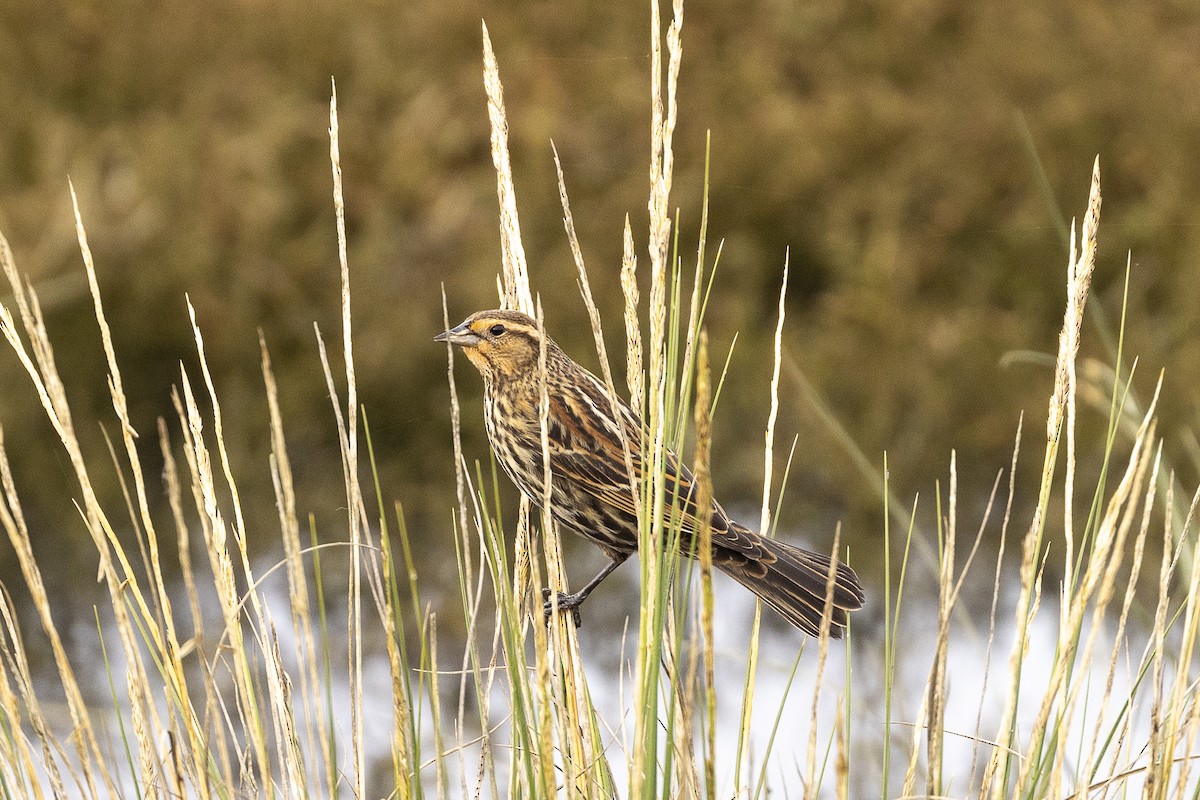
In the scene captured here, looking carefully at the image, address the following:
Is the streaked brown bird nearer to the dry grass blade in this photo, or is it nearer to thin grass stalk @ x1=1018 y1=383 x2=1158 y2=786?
the dry grass blade

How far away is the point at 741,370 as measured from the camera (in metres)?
6.06

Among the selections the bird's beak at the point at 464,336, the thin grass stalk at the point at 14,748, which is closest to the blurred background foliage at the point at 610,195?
the bird's beak at the point at 464,336

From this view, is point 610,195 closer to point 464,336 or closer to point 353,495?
→ point 464,336

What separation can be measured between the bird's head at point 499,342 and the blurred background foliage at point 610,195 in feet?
8.58

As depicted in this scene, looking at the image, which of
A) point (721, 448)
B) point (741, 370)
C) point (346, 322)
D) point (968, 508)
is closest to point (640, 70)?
point (741, 370)

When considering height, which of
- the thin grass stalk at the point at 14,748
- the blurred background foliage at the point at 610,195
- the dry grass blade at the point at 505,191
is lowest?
the thin grass stalk at the point at 14,748

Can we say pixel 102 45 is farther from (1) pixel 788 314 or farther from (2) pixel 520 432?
(2) pixel 520 432

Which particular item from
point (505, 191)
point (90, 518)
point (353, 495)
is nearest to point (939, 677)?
point (353, 495)

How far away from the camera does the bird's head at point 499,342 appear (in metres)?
2.56

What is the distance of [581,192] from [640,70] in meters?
0.84

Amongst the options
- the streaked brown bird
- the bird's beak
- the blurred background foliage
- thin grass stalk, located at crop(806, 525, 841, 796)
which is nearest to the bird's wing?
the streaked brown bird

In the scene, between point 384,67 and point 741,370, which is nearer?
point 741,370

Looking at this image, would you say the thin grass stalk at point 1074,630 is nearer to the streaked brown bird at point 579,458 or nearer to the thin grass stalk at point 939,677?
the thin grass stalk at point 939,677

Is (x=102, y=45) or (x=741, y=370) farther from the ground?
(x=102, y=45)
